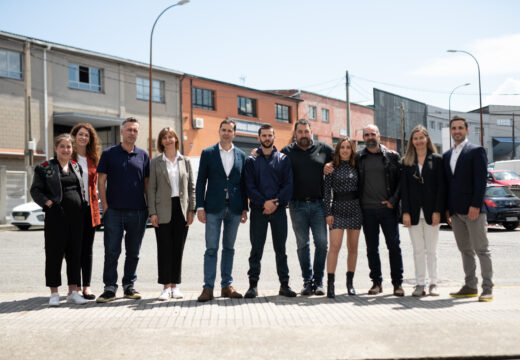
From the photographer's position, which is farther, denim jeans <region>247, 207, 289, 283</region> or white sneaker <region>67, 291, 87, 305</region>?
denim jeans <region>247, 207, 289, 283</region>

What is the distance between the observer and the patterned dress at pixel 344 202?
604cm

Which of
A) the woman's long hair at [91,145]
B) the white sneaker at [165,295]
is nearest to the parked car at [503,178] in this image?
the white sneaker at [165,295]

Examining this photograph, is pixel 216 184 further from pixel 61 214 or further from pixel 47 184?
pixel 47 184

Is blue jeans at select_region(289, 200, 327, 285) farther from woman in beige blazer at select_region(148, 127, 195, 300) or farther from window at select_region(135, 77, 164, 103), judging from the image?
window at select_region(135, 77, 164, 103)

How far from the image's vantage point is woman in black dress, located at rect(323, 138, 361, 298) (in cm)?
604

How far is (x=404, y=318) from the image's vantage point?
4789 mm

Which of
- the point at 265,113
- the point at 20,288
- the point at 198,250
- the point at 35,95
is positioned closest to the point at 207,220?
the point at 20,288

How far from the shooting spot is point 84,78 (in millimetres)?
26562

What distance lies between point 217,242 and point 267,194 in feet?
2.73

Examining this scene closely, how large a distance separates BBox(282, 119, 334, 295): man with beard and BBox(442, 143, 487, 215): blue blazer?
1556 mm

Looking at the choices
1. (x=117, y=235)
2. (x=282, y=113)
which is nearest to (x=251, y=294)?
(x=117, y=235)

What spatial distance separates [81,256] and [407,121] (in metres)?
53.2

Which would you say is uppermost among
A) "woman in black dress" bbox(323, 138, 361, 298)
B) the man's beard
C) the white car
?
the man's beard

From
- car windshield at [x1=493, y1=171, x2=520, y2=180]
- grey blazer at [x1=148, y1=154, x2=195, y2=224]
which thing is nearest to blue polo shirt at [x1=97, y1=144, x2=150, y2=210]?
grey blazer at [x1=148, y1=154, x2=195, y2=224]
